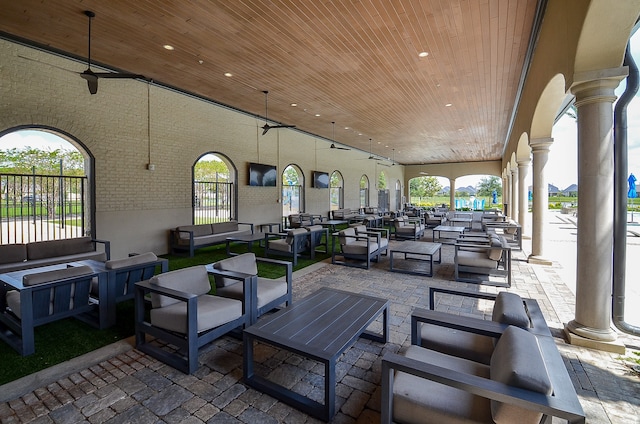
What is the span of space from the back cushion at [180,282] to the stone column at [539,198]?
6.45m

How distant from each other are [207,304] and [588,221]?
12.5 ft

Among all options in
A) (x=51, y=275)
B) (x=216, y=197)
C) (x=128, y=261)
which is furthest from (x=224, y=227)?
(x=51, y=275)

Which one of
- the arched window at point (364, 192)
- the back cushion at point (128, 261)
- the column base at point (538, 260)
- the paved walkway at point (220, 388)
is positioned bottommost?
the paved walkway at point (220, 388)

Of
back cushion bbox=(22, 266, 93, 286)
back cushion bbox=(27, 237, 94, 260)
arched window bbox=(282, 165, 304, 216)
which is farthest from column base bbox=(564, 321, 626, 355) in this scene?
arched window bbox=(282, 165, 304, 216)

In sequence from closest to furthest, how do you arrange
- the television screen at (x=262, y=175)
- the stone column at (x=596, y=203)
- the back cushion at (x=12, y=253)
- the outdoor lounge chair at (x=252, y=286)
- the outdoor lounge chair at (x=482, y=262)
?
1. the stone column at (x=596, y=203)
2. the outdoor lounge chair at (x=252, y=286)
3. the back cushion at (x=12, y=253)
4. the outdoor lounge chair at (x=482, y=262)
5. the television screen at (x=262, y=175)

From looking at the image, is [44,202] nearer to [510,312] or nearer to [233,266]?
[233,266]

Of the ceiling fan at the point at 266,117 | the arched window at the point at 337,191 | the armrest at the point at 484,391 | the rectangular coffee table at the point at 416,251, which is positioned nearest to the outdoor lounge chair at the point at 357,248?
the rectangular coffee table at the point at 416,251

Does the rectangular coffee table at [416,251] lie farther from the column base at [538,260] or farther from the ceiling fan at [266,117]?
the ceiling fan at [266,117]

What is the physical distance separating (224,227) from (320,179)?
6.04 m

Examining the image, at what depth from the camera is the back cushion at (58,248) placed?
5.22m

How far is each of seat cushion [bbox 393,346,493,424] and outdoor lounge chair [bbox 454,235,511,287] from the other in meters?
3.94

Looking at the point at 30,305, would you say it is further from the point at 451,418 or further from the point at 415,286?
the point at 415,286

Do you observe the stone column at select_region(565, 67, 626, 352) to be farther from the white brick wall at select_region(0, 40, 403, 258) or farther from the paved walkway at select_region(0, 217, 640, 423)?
the white brick wall at select_region(0, 40, 403, 258)

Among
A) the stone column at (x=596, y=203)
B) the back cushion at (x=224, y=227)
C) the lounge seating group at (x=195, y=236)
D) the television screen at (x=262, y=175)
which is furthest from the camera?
the television screen at (x=262, y=175)
